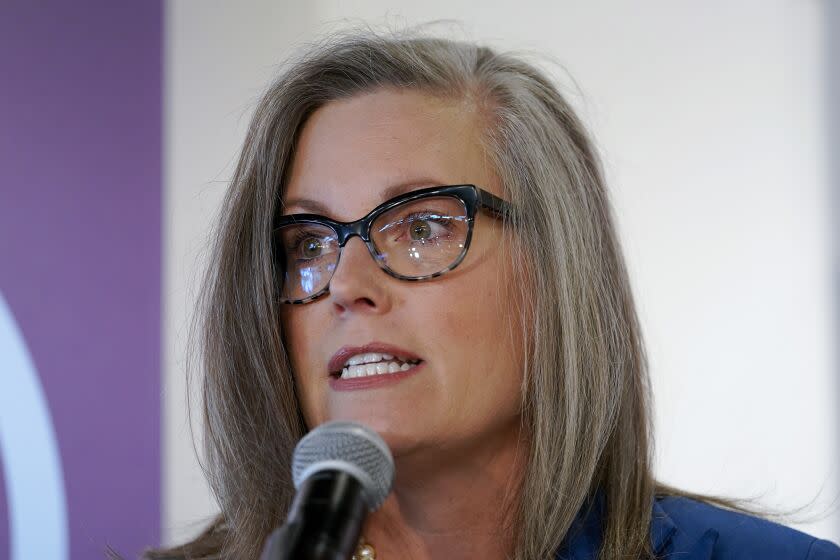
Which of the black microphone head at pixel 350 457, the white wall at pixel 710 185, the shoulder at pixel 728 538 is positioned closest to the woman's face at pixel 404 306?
the shoulder at pixel 728 538

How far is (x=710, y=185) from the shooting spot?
288 centimetres

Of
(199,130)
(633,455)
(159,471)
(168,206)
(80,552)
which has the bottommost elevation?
(80,552)

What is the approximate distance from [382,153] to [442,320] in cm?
32

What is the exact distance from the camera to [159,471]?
261 centimetres

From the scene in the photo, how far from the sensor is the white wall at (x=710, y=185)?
283 centimetres

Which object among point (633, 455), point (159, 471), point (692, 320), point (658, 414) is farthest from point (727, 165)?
point (159, 471)

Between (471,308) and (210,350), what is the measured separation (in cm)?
59

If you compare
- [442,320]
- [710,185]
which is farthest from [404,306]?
[710,185]

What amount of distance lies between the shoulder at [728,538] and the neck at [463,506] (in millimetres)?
270

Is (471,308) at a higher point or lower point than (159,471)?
higher

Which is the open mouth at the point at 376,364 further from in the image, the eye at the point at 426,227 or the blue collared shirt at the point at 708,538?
the blue collared shirt at the point at 708,538

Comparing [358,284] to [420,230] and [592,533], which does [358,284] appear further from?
[592,533]

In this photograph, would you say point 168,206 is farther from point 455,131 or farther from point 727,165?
point 727,165

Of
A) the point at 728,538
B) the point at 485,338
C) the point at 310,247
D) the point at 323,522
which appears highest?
the point at 310,247
